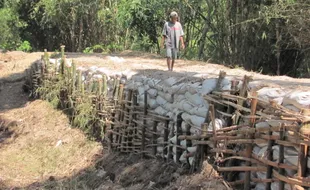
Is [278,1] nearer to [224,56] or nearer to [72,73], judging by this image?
[224,56]

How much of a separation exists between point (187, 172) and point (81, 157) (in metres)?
Answer: 2.76

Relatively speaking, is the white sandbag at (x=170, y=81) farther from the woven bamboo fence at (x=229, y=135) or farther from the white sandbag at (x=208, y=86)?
the white sandbag at (x=208, y=86)

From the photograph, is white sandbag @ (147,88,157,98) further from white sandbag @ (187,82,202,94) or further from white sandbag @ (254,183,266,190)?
white sandbag @ (254,183,266,190)

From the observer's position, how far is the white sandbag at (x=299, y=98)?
11.6 feet

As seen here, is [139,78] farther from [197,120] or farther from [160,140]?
[197,120]

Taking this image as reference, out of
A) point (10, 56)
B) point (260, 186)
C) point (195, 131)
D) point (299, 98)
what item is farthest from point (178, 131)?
point (10, 56)

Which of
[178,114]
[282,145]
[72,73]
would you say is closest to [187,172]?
[178,114]

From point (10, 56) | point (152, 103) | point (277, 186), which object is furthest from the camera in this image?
point (10, 56)

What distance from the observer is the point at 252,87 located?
4273mm

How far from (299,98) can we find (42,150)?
221 inches

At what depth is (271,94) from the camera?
13.1 feet

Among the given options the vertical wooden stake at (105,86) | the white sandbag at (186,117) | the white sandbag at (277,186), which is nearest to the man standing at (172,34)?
the vertical wooden stake at (105,86)

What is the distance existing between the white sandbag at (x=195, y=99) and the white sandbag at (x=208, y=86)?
9 centimetres

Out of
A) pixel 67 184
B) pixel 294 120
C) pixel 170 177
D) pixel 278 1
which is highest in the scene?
pixel 278 1
